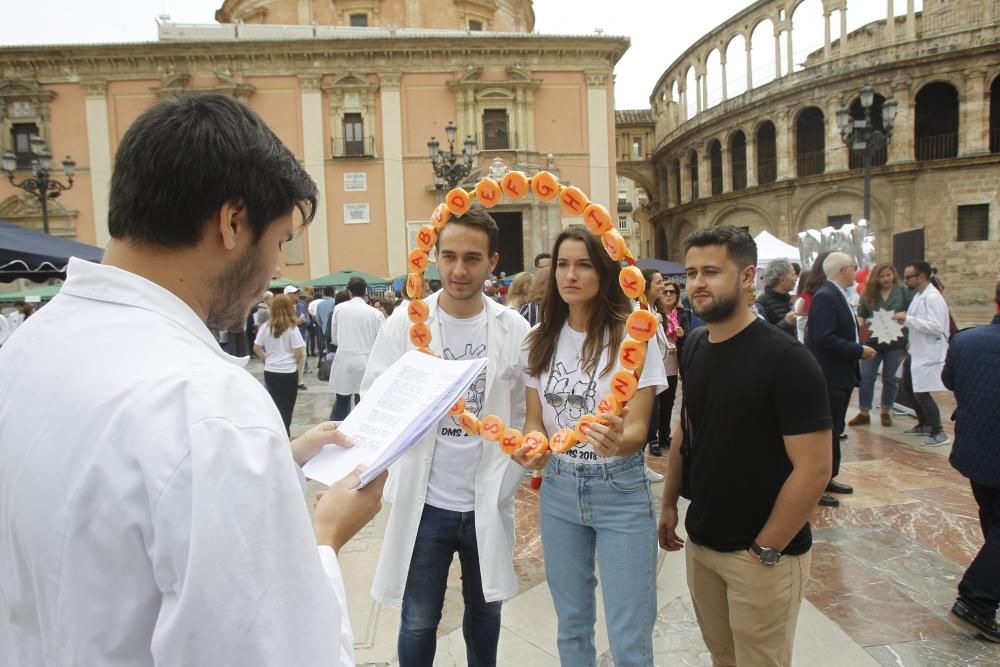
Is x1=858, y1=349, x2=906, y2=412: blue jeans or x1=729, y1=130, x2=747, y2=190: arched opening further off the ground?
x1=729, y1=130, x2=747, y2=190: arched opening

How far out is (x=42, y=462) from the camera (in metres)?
0.81

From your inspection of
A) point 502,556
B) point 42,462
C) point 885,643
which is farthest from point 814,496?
point 42,462

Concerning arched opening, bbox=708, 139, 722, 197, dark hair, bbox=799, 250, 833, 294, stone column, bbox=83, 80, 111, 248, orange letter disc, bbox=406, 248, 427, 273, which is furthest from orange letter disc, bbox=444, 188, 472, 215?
arched opening, bbox=708, 139, 722, 197

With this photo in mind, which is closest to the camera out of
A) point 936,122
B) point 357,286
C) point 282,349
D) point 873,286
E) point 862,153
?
point 282,349

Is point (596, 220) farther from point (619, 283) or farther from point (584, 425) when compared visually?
point (584, 425)

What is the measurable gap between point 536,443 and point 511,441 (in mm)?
97

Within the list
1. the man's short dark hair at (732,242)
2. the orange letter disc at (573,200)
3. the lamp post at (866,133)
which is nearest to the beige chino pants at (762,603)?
the man's short dark hair at (732,242)

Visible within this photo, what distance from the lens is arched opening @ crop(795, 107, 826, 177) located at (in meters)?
28.5

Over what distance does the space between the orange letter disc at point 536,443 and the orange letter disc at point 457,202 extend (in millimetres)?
1013

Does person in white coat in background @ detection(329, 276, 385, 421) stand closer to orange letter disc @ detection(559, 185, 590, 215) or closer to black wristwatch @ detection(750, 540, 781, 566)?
orange letter disc @ detection(559, 185, 590, 215)

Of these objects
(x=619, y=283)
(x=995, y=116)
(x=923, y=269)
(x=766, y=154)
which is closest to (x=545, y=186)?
(x=619, y=283)

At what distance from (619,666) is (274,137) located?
81.8 inches

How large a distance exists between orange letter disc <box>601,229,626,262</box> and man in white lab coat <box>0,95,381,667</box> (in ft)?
5.74

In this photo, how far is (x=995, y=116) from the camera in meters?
25.5
